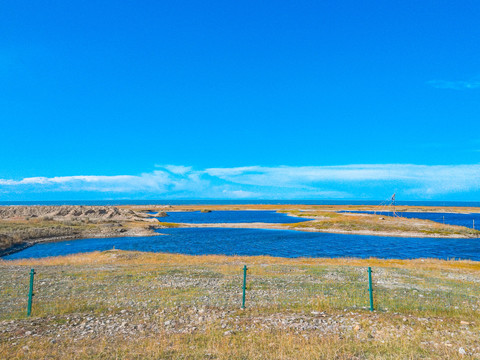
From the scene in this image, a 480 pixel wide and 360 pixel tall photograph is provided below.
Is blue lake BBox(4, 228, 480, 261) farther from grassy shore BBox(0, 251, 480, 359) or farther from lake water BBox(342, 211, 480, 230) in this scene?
lake water BBox(342, 211, 480, 230)

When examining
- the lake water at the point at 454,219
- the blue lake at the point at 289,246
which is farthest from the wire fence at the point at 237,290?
the lake water at the point at 454,219

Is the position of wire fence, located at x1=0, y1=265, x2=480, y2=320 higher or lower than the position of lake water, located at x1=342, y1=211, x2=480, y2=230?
higher

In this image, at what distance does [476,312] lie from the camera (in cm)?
1673

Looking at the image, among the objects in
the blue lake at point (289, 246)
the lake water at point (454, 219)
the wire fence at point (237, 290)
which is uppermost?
the wire fence at point (237, 290)

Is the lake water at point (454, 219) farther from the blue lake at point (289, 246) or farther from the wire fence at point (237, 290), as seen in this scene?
the wire fence at point (237, 290)

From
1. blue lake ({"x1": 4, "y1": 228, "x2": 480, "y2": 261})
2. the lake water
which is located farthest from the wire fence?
the lake water

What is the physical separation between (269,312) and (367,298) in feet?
23.6

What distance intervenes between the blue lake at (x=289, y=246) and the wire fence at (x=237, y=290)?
26.8 metres

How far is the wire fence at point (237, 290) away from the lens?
18.0 meters

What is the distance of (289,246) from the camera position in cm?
6419

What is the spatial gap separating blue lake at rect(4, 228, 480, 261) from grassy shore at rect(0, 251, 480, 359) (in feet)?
100

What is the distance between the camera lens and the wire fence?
59.0 feet

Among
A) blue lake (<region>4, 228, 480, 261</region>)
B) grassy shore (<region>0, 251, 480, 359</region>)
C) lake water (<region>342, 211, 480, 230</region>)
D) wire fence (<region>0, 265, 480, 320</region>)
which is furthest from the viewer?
lake water (<region>342, 211, 480, 230</region>)

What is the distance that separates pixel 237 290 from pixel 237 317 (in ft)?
19.2
